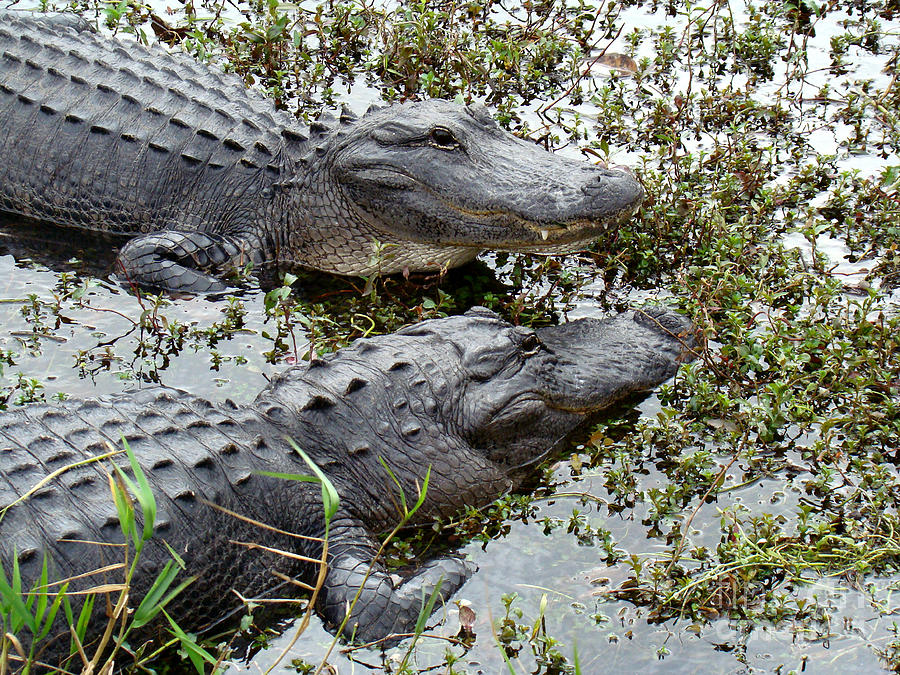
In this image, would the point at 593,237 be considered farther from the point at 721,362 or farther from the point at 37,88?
the point at 37,88

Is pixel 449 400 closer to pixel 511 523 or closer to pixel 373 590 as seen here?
pixel 511 523

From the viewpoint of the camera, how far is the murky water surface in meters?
3.77

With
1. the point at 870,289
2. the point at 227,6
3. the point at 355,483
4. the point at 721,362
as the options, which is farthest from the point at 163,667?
the point at 227,6

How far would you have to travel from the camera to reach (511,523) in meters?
4.41

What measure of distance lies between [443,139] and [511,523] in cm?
228

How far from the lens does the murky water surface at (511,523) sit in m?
3.77

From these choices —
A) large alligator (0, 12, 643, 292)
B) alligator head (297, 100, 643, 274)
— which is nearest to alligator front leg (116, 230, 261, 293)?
large alligator (0, 12, 643, 292)

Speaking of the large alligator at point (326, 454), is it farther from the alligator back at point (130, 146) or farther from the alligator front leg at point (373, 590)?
the alligator back at point (130, 146)

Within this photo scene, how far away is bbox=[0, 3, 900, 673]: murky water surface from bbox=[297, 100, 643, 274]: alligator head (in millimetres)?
594

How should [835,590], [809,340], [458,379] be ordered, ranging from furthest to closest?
[809,340], [458,379], [835,590]

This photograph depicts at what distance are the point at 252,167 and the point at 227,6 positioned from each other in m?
3.21

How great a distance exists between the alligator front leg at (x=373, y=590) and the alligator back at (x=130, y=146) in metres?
2.80

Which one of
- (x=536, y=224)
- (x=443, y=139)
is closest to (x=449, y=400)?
(x=536, y=224)

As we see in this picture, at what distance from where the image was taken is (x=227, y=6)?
8.85 m
